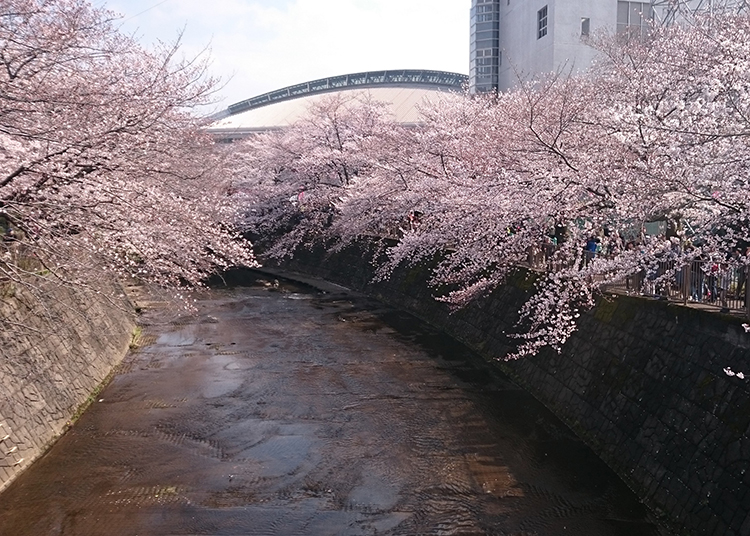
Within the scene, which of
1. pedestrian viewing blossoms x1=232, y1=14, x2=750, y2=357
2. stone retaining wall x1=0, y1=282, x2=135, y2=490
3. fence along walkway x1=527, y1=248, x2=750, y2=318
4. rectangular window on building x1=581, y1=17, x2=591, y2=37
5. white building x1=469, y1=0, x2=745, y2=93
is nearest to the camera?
fence along walkway x1=527, y1=248, x2=750, y2=318

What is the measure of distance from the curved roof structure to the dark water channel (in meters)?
41.3

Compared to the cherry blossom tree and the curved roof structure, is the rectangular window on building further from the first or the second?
the curved roof structure

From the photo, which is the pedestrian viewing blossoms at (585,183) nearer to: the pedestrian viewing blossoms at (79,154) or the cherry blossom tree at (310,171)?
the cherry blossom tree at (310,171)

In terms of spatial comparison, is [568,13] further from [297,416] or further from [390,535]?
[390,535]

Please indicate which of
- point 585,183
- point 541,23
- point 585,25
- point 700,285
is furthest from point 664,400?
point 541,23

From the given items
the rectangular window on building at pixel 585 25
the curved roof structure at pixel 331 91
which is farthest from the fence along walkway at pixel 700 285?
the curved roof structure at pixel 331 91

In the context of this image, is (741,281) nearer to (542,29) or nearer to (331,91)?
(542,29)

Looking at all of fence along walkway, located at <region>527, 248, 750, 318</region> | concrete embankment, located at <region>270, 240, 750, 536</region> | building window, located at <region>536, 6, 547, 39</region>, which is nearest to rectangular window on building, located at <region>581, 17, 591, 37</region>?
building window, located at <region>536, 6, 547, 39</region>

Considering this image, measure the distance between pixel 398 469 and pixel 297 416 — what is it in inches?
119

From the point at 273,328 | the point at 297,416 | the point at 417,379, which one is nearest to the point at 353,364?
the point at 417,379

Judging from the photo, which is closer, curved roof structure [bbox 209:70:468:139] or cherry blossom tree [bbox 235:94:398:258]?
cherry blossom tree [bbox 235:94:398:258]

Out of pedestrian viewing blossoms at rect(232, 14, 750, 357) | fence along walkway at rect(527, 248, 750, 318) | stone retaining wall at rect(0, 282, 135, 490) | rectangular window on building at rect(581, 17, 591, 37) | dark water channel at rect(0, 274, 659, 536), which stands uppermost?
rectangular window on building at rect(581, 17, 591, 37)

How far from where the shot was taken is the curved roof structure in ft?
186

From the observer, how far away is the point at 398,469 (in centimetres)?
949
